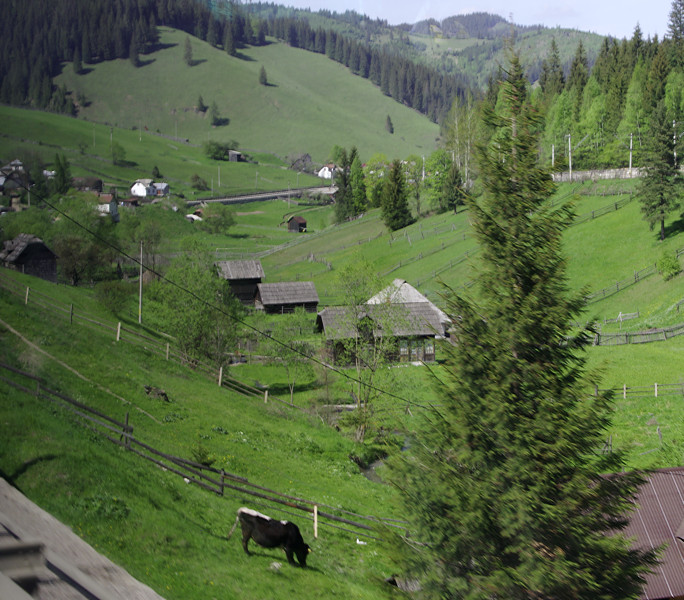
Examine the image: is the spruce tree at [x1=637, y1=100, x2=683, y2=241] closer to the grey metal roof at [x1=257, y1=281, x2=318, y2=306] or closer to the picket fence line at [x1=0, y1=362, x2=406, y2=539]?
the grey metal roof at [x1=257, y1=281, x2=318, y2=306]

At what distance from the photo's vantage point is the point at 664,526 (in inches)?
742

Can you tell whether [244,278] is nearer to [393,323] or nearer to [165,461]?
[393,323]

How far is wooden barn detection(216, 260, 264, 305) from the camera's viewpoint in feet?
254

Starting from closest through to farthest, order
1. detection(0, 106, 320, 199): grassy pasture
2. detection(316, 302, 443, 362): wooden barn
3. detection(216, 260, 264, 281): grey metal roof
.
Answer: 1. detection(316, 302, 443, 362): wooden barn
2. detection(216, 260, 264, 281): grey metal roof
3. detection(0, 106, 320, 199): grassy pasture

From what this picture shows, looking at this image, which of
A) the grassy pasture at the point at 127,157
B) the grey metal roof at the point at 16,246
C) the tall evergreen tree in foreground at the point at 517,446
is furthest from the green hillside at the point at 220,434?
the grassy pasture at the point at 127,157

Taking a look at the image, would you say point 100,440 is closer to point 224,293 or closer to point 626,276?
point 224,293

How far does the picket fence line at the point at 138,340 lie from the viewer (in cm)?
3772

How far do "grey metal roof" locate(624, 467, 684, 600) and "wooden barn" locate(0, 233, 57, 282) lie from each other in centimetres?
5116

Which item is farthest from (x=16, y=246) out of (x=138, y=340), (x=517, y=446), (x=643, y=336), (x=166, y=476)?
(x=517, y=446)

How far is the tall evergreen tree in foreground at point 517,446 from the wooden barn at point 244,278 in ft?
216

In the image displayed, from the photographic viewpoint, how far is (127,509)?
48.5ft

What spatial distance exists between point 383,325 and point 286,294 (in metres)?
33.2

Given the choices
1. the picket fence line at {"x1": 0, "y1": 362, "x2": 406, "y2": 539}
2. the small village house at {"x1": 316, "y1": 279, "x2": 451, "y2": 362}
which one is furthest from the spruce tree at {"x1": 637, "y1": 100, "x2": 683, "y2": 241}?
the picket fence line at {"x1": 0, "y1": 362, "x2": 406, "y2": 539}

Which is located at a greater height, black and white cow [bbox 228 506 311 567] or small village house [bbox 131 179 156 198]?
small village house [bbox 131 179 156 198]
